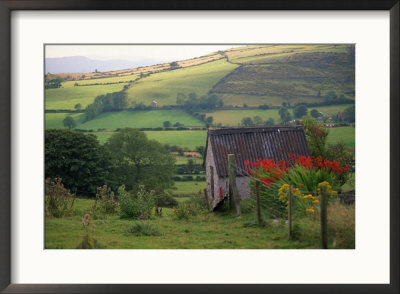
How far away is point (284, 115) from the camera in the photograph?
18750 millimetres

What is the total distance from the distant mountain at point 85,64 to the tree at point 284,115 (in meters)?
7.35

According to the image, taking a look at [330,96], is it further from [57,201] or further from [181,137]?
[57,201]

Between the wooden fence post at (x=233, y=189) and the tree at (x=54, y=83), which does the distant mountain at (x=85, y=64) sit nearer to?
the tree at (x=54, y=83)

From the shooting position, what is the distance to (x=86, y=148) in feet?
48.4

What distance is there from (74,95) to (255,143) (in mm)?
6103

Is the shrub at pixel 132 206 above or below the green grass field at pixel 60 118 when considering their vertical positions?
below

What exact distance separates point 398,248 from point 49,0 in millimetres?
6451

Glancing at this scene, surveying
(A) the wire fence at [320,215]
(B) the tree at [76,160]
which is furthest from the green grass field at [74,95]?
(A) the wire fence at [320,215]

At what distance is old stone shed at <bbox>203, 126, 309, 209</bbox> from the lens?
13.6m

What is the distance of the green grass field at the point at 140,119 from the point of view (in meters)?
17.7

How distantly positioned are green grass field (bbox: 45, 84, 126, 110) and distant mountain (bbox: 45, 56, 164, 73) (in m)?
1.15

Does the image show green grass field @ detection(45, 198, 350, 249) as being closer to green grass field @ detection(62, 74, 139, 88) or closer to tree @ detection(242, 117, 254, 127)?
green grass field @ detection(62, 74, 139, 88)

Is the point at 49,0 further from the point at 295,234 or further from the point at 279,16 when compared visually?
the point at 295,234

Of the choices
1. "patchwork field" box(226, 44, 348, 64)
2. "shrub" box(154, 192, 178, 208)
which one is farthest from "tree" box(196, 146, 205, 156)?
"patchwork field" box(226, 44, 348, 64)
